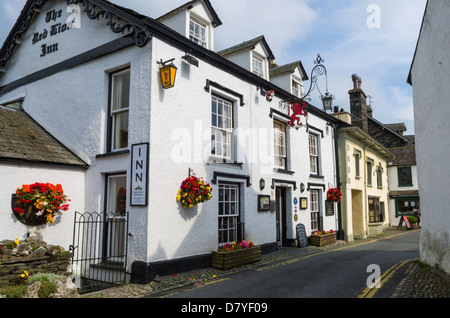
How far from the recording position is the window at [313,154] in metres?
16.1

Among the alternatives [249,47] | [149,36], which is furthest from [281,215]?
[149,36]

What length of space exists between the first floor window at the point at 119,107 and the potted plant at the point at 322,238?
9.31m

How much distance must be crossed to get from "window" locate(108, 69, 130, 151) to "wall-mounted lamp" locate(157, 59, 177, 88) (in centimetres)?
133

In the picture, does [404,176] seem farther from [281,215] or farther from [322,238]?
[281,215]

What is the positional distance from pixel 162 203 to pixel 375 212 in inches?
712

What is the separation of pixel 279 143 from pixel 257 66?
10.7ft

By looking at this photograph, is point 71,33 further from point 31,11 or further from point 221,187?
point 221,187

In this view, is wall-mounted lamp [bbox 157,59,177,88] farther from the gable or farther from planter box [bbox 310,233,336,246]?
planter box [bbox 310,233,336,246]

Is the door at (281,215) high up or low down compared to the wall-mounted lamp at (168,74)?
down

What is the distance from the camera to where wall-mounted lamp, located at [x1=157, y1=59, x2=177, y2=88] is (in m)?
8.35

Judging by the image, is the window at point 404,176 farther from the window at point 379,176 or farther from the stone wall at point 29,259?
the stone wall at point 29,259

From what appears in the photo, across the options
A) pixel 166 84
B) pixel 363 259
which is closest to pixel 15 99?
pixel 166 84

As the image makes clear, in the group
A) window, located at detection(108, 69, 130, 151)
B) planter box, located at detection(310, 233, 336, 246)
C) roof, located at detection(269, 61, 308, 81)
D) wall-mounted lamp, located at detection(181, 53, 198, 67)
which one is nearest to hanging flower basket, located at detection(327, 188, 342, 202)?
planter box, located at detection(310, 233, 336, 246)

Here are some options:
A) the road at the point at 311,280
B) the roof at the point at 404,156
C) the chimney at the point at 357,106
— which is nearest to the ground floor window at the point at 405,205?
the roof at the point at 404,156
